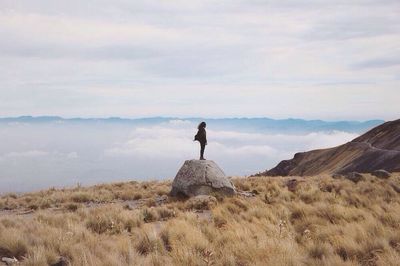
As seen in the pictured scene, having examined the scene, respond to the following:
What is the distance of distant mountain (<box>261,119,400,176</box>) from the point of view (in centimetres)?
5923

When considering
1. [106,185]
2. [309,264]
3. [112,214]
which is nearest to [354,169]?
[106,185]

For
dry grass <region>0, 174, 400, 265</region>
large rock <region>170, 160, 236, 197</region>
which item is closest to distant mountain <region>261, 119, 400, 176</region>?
large rock <region>170, 160, 236, 197</region>

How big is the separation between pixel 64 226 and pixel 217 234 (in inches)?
189

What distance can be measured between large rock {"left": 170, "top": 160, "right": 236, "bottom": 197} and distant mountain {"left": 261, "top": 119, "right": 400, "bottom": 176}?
35.9m

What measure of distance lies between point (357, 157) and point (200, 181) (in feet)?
167

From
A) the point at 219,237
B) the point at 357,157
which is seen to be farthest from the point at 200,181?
the point at 357,157

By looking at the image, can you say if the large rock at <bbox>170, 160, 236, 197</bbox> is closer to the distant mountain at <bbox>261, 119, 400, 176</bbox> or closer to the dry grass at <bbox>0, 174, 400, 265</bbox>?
the dry grass at <bbox>0, 174, 400, 265</bbox>

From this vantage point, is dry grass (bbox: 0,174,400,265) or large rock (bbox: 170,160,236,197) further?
large rock (bbox: 170,160,236,197)

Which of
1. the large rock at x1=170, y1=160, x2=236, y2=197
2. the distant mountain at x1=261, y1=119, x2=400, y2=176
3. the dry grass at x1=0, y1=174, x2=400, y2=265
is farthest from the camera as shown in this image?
the distant mountain at x1=261, y1=119, x2=400, y2=176

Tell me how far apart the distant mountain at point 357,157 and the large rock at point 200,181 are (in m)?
35.9

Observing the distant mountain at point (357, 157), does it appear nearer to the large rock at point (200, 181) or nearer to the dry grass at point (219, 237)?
the large rock at point (200, 181)

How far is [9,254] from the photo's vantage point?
1004cm

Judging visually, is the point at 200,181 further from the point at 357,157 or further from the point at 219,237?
the point at 357,157

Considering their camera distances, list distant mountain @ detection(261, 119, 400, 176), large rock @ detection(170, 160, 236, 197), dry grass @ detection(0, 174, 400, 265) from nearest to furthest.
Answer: dry grass @ detection(0, 174, 400, 265)
large rock @ detection(170, 160, 236, 197)
distant mountain @ detection(261, 119, 400, 176)
